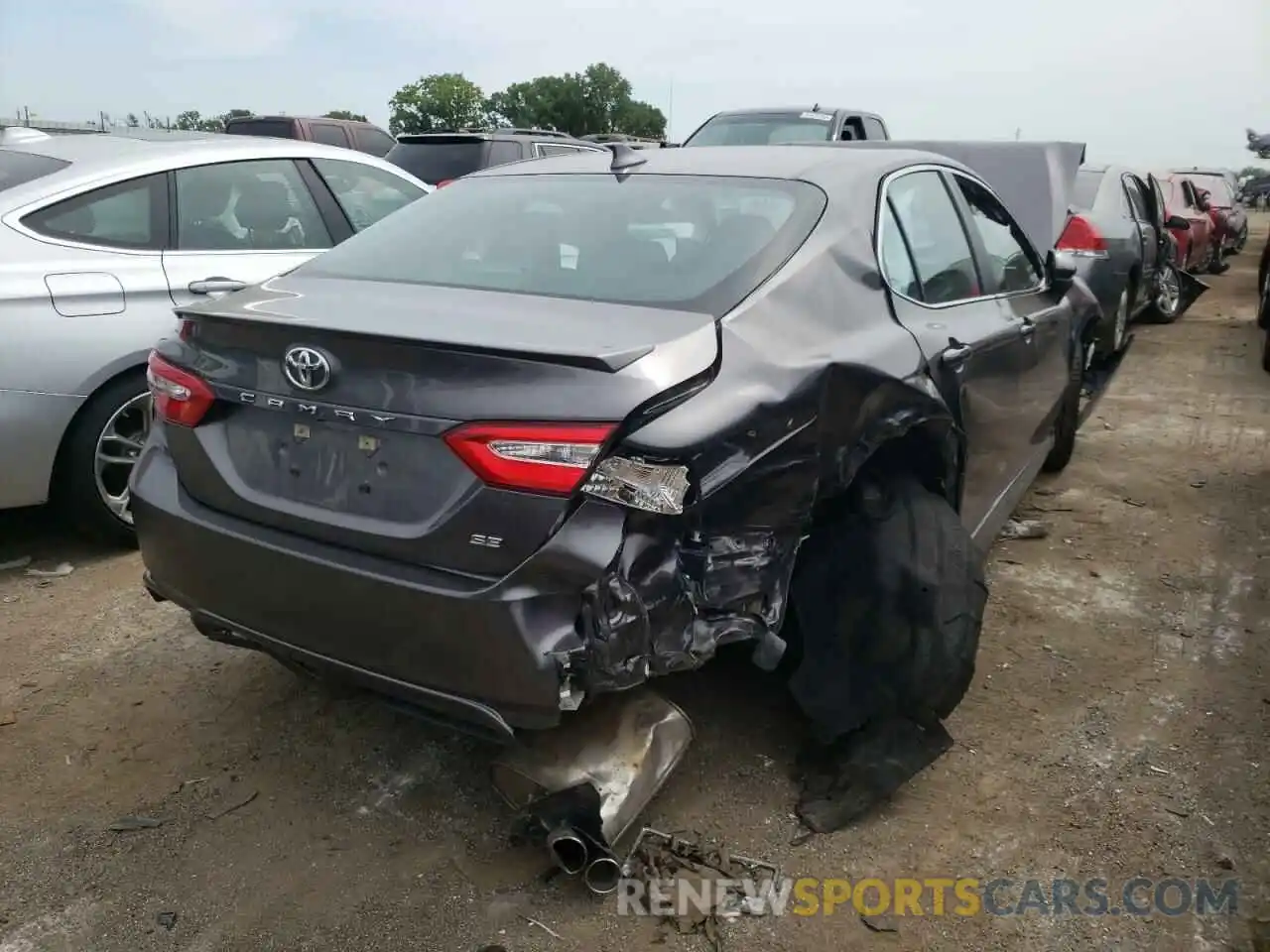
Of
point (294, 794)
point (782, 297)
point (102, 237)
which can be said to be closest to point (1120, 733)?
point (782, 297)

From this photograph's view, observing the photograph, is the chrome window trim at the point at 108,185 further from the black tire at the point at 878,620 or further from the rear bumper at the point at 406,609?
the black tire at the point at 878,620

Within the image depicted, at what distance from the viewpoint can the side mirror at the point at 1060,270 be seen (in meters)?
4.40

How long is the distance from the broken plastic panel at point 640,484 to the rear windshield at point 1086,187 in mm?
7263

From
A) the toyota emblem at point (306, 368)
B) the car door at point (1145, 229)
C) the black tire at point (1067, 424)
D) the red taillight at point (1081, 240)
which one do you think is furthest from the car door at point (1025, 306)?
the car door at point (1145, 229)

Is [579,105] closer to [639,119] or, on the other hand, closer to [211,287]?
[639,119]

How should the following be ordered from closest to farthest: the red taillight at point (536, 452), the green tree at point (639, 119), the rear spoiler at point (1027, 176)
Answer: the red taillight at point (536, 452) < the rear spoiler at point (1027, 176) < the green tree at point (639, 119)

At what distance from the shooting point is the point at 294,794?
9.37ft

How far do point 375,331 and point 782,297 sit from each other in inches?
38.8

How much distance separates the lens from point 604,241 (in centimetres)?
289

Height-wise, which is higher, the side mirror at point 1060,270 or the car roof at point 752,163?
the car roof at point 752,163

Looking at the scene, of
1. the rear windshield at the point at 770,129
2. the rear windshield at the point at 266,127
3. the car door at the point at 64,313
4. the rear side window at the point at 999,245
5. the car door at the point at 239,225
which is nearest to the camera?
the car door at the point at 64,313

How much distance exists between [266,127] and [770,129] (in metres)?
8.50

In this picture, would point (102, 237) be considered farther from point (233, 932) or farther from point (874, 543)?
point (874, 543)

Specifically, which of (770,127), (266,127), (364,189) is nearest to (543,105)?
(266,127)
